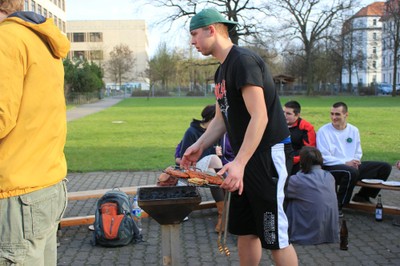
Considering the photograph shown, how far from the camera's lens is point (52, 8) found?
237 ft

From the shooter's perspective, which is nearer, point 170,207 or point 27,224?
point 27,224

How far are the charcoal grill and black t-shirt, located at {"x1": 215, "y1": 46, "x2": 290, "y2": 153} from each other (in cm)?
58

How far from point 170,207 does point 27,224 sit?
144 centimetres

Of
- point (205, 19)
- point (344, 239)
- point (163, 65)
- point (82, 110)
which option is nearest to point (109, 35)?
point (163, 65)

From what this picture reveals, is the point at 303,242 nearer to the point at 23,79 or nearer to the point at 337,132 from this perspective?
the point at 337,132

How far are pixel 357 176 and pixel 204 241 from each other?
2252 mm

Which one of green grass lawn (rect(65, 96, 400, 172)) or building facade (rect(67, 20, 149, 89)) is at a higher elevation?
building facade (rect(67, 20, 149, 89))

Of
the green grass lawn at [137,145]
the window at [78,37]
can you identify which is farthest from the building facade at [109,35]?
the green grass lawn at [137,145]

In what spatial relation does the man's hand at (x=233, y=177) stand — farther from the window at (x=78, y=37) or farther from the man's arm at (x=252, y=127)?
the window at (x=78, y=37)

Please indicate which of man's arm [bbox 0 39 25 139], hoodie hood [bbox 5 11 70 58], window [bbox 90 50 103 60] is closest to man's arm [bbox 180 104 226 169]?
hoodie hood [bbox 5 11 70 58]

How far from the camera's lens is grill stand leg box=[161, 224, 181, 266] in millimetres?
3705

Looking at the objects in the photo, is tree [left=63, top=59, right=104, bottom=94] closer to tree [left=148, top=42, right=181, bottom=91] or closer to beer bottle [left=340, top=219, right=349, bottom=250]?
tree [left=148, top=42, right=181, bottom=91]

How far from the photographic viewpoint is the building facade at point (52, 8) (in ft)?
204

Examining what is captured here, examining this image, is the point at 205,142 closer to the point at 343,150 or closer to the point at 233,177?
the point at 233,177
